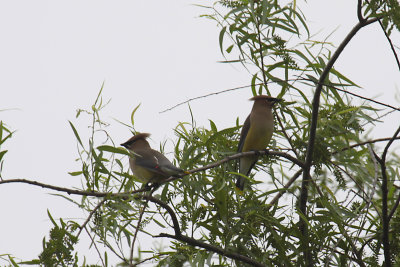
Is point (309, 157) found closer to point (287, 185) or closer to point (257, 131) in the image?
point (287, 185)

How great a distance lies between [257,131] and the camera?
4.13 meters

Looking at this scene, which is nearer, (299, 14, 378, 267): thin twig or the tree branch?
(299, 14, 378, 267): thin twig

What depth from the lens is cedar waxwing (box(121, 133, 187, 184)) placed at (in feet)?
10.3

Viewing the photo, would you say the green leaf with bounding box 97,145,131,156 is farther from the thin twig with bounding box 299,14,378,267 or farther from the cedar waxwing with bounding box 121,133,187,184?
the thin twig with bounding box 299,14,378,267

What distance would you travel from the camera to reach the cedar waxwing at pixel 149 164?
315cm

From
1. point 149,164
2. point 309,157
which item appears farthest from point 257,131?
point 309,157

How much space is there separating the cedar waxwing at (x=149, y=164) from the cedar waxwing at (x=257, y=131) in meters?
0.66

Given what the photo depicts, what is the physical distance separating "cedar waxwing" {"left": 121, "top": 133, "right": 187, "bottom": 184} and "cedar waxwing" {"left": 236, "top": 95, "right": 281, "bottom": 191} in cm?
66

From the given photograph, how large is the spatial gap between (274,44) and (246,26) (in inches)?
7.1

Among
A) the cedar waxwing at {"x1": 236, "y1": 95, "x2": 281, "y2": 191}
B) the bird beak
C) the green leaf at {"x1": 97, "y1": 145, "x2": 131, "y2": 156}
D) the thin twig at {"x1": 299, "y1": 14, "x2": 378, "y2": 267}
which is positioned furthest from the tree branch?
the cedar waxwing at {"x1": 236, "y1": 95, "x2": 281, "y2": 191}

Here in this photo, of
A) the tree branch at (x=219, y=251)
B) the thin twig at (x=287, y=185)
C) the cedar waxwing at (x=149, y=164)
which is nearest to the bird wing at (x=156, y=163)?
the cedar waxwing at (x=149, y=164)

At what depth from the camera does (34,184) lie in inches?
83.6

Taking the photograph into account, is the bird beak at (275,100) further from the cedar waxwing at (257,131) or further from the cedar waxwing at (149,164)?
the cedar waxwing at (149,164)

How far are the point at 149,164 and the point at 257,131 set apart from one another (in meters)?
0.98
